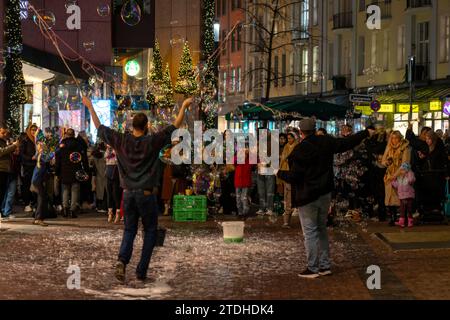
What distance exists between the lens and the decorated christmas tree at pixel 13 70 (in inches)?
1030

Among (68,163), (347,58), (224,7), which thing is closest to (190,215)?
(68,163)

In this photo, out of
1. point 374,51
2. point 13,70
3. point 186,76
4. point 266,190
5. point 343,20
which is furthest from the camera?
point 343,20

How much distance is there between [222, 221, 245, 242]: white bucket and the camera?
15312 mm

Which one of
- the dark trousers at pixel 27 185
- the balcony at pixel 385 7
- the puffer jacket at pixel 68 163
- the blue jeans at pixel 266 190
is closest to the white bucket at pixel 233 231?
the blue jeans at pixel 266 190

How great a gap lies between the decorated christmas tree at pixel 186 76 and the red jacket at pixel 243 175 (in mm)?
10830

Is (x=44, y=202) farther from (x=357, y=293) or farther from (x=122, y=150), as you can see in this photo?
(x=357, y=293)

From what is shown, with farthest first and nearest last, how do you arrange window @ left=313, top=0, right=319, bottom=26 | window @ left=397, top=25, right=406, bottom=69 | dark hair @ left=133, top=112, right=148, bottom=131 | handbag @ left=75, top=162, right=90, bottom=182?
window @ left=313, top=0, right=319, bottom=26
window @ left=397, top=25, right=406, bottom=69
handbag @ left=75, top=162, right=90, bottom=182
dark hair @ left=133, top=112, right=148, bottom=131

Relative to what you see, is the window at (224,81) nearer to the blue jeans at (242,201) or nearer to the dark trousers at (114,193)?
the blue jeans at (242,201)

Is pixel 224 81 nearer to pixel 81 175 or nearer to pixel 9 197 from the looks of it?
pixel 81 175

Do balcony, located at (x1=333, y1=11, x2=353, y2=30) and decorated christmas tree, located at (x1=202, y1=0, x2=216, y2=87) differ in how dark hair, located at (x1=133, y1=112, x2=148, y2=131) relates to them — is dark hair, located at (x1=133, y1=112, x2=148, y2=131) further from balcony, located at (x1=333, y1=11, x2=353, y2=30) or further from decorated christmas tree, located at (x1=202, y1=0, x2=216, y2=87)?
balcony, located at (x1=333, y1=11, x2=353, y2=30)

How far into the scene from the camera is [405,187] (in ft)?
59.9

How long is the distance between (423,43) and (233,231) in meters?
28.6

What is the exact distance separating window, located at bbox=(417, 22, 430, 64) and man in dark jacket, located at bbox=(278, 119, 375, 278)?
99.6 feet

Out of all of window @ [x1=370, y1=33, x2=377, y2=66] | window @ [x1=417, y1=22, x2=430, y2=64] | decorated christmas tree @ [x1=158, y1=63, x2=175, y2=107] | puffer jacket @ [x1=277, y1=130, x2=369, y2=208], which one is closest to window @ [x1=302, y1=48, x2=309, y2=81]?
window @ [x1=370, y1=33, x2=377, y2=66]
